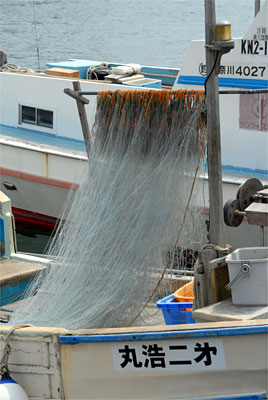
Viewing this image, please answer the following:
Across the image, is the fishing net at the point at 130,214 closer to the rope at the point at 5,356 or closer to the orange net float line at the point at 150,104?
the orange net float line at the point at 150,104

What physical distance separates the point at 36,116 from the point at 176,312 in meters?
7.64

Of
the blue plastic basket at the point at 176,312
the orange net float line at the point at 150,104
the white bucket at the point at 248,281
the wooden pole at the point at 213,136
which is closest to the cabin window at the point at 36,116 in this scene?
the orange net float line at the point at 150,104

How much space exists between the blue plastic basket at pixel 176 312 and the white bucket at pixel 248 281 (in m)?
0.66

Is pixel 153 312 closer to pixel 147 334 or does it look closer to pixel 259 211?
pixel 147 334

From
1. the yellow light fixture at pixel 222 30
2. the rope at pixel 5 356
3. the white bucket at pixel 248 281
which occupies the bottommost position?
the rope at pixel 5 356

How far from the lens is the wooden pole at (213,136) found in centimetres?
469

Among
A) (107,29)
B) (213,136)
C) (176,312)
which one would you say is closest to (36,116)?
(176,312)

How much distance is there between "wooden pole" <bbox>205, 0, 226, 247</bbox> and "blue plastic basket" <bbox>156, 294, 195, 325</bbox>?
661 mm

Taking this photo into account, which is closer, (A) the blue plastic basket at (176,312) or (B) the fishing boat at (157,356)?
(B) the fishing boat at (157,356)

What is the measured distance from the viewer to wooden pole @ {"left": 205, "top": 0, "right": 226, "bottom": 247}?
469 centimetres

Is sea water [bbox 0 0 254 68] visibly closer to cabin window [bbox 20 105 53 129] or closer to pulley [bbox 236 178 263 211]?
cabin window [bbox 20 105 53 129]

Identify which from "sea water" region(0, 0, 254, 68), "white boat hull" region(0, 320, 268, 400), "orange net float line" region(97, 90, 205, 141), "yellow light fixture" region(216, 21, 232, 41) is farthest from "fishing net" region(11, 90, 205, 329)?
"sea water" region(0, 0, 254, 68)

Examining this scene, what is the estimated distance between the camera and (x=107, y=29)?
37.7 metres

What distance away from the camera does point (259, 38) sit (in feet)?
31.3
